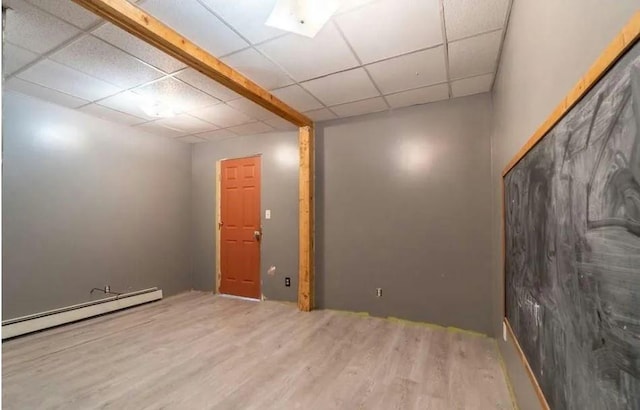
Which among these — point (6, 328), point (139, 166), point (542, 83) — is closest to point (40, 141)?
point (139, 166)

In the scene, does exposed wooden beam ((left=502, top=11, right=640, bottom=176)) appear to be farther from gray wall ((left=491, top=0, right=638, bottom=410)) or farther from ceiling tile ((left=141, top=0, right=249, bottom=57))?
ceiling tile ((left=141, top=0, right=249, bottom=57))

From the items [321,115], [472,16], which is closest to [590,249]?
[472,16]

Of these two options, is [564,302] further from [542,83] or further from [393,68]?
[393,68]

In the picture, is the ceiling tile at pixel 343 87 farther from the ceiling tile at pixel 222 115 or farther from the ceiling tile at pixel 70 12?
the ceiling tile at pixel 70 12

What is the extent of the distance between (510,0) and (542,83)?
3.12 feet

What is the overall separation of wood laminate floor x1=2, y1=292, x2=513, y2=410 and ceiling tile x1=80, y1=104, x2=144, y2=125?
2.61 meters

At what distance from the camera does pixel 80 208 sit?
3410 millimetres

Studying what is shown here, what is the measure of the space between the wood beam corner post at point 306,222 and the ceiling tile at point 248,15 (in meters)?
1.78

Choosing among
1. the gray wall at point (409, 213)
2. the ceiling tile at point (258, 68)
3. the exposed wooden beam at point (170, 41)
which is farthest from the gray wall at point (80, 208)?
the gray wall at point (409, 213)

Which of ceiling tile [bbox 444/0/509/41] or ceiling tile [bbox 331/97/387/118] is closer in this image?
ceiling tile [bbox 444/0/509/41]

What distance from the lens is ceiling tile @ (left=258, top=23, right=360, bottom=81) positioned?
2.06 metres

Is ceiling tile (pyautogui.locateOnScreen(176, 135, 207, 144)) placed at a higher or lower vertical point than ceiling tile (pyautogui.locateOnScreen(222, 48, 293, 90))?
lower

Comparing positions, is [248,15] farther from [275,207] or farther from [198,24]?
[275,207]

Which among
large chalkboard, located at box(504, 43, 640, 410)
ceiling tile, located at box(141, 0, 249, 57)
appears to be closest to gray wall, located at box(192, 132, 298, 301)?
ceiling tile, located at box(141, 0, 249, 57)
